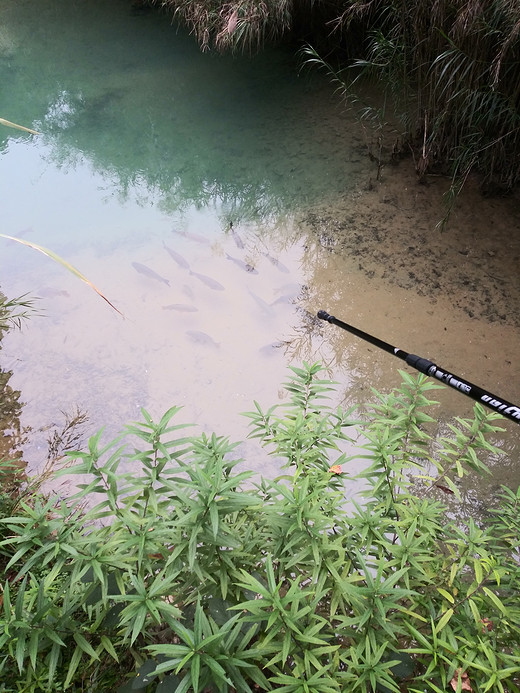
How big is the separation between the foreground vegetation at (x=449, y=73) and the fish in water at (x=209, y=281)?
1.20m

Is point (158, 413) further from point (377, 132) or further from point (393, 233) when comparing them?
point (377, 132)

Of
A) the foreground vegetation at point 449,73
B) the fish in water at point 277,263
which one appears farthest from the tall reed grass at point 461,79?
the fish in water at point 277,263

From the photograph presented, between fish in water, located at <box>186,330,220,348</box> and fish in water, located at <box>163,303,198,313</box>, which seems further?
fish in water, located at <box>163,303,198,313</box>

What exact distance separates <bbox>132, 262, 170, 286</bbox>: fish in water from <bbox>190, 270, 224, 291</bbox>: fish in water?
5.5 inches

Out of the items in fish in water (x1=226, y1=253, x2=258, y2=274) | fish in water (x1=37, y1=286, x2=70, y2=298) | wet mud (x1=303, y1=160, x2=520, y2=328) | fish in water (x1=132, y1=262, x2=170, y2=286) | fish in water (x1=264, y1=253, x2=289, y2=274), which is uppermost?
wet mud (x1=303, y1=160, x2=520, y2=328)

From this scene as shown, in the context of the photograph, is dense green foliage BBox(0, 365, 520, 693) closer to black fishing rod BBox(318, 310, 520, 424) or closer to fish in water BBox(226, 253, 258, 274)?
black fishing rod BBox(318, 310, 520, 424)

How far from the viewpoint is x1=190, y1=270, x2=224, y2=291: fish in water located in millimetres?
2507

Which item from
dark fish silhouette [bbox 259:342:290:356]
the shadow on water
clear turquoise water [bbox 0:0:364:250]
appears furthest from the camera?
the shadow on water

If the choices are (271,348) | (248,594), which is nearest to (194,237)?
(271,348)

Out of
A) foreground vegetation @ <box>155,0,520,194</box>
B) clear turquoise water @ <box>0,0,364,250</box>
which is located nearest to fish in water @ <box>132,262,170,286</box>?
clear turquoise water @ <box>0,0,364,250</box>

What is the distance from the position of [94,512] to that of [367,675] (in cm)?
56

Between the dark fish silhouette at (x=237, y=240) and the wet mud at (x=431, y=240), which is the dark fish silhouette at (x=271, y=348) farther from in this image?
the dark fish silhouette at (x=237, y=240)

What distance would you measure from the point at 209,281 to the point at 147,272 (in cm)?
30

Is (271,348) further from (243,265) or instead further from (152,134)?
(152,134)
